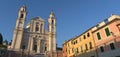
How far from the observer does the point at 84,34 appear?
3347 cm

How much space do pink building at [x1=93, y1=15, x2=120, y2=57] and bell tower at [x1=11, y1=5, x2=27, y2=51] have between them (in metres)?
26.8

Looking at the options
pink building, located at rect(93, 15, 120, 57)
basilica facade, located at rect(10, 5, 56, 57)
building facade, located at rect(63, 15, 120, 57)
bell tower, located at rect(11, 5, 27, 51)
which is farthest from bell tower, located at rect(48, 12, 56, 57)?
pink building, located at rect(93, 15, 120, 57)

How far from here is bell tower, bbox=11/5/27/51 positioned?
143ft

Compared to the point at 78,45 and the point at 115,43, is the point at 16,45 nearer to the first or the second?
the point at 78,45

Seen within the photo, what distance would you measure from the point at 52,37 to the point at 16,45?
14023mm

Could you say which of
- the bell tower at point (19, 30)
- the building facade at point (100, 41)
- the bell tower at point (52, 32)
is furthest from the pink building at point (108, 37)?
the bell tower at point (19, 30)

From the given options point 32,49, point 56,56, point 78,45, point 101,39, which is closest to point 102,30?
point 101,39

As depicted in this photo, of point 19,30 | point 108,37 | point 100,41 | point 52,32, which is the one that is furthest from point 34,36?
point 108,37

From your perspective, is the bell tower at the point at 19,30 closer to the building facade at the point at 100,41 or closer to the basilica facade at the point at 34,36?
the basilica facade at the point at 34,36

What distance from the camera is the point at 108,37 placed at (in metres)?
25.8

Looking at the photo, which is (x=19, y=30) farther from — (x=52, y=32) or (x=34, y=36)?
(x=52, y=32)

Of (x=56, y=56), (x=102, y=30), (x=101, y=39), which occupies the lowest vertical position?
(x=56, y=56)

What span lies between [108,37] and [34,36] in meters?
30.3

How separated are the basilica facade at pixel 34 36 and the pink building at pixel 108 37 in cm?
2277
